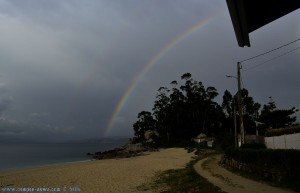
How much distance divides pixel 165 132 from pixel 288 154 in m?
74.8

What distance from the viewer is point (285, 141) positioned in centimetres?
2406

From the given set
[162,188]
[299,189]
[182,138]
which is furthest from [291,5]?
[182,138]

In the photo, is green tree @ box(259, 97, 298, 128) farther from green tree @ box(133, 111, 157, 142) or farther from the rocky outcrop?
green tree @ box(133, 111, 157, 142)

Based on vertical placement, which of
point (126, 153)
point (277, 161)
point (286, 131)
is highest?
point (286, 131)

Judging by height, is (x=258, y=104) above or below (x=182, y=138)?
above

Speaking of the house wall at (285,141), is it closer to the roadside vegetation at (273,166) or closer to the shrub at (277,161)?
the roadside vegetation at (273,166)

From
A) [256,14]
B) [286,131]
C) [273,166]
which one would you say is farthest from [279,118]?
[256,14]

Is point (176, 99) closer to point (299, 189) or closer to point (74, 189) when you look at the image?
point (74, 189)

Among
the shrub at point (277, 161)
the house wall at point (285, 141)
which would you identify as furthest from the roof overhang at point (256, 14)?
the house wall at point (285, 141)

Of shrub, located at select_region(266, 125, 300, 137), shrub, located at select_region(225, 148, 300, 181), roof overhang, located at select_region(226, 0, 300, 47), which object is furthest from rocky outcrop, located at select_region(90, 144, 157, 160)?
roof overhang, located at select_region(226, 0, 300, 47)

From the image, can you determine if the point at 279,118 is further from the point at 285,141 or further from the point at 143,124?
the point at 143,124

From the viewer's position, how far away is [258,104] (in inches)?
3445

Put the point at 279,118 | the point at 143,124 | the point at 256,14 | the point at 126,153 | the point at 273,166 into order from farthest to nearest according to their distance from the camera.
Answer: the point at 143,124
the point at 126,153
the point at 279,118
the point at 273,166
the point at 256,14

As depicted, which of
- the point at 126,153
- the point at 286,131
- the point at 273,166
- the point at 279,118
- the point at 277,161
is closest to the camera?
the point at 277,161
